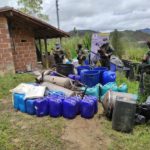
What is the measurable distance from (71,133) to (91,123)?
823mm

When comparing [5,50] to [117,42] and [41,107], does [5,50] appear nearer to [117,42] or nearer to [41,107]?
[41,107]

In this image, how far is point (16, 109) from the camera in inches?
264

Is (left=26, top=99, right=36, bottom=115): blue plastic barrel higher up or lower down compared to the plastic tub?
lower down

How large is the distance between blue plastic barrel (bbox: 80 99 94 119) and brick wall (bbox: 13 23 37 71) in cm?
699

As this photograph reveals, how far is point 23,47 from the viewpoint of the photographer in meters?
12.6

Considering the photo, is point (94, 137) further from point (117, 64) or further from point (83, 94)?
point (117, 64)

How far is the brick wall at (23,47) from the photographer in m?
12.2

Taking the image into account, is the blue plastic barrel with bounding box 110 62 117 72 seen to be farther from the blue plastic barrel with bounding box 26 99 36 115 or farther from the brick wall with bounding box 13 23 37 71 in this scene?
the blue plastic barrel with bounding box 26 99 36 115

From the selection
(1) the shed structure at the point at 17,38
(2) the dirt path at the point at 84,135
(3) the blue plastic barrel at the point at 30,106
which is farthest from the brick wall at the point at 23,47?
(2) the dirt path at the point at 84,135

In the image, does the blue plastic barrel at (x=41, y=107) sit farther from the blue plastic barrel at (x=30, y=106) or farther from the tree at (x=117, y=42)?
the tree at (x=117, y=42)

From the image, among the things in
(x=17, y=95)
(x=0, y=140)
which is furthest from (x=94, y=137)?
(x=17, y=95)

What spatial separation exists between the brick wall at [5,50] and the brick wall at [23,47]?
99 cm

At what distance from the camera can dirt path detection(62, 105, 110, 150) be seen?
4.74 metres

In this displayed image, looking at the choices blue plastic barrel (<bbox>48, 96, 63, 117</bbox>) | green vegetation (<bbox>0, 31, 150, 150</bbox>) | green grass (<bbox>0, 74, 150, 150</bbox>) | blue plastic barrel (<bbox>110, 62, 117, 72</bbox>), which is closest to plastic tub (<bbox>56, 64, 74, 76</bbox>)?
blue plastic barrel (<bbox>110, 62, 117, 72</bbox>)
